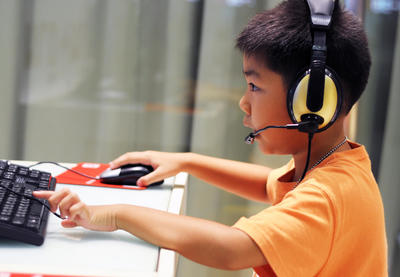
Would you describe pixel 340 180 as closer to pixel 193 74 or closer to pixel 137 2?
pixel 193 74

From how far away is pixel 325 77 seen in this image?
674 millimetres

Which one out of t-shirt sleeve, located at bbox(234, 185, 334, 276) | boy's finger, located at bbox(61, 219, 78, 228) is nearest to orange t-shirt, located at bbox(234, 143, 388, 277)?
t-shirt sleeve, located at bbox(234, 185, 334, 276)

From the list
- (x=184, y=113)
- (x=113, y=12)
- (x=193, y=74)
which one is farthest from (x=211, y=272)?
(x=113, y=12)

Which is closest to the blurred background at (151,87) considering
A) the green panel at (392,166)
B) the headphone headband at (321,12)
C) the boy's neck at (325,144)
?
the green panel at (392,166)

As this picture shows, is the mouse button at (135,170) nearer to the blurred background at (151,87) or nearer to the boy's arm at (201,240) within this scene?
the boy's arm at (201,240)

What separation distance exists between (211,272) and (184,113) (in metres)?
0.56

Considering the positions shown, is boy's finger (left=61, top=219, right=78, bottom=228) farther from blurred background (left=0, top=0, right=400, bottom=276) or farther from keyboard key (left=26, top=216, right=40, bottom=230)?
blurred background (left=0, top=0, right=400, bottom=276)

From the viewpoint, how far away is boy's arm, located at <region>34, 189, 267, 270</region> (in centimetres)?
59

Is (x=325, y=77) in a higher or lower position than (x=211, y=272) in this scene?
higher

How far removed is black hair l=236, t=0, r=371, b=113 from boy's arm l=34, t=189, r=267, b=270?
28cm

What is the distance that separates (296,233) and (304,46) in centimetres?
29

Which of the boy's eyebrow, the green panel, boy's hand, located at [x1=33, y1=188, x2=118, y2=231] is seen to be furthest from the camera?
the green panel

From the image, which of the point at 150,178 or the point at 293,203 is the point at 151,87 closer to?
the point at 150,178

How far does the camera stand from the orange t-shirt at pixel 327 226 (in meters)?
0.60
